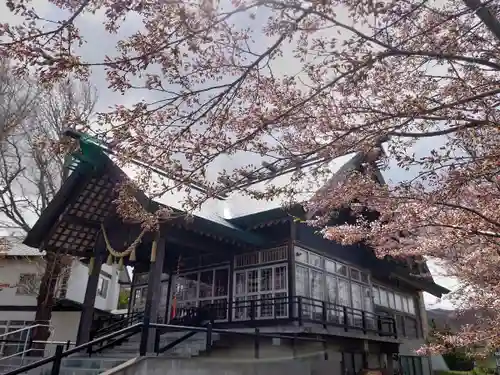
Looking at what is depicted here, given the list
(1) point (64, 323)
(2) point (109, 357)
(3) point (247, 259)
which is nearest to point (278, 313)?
(3) point (247, 259)

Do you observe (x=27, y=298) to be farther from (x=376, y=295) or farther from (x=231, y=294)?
(x=376, y=295)

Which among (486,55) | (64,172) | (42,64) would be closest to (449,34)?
(486,55)

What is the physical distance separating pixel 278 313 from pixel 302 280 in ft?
3.71

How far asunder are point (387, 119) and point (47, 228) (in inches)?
380

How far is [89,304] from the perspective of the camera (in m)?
10.2

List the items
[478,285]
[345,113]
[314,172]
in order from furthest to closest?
1. [478,285]
2. [314,172]
3. [345,113]

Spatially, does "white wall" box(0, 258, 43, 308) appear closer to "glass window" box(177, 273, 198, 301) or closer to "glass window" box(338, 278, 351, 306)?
"glass window" box(177, 273, 198, 301)

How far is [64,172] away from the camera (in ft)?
47.4

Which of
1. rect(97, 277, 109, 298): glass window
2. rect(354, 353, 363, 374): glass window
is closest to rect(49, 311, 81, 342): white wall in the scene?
rect(97, 277, 109, 298): glass window

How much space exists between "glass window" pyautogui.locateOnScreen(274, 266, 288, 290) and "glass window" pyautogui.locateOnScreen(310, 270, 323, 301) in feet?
3.37

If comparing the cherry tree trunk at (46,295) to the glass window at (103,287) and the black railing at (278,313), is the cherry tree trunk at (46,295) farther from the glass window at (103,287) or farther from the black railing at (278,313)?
the glass window at (103,287)

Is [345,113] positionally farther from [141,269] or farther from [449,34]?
[141,269]

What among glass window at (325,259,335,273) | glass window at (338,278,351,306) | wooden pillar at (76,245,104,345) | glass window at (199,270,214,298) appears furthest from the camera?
glass window at (338,278,351,306)

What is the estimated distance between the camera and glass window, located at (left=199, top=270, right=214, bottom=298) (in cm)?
1180
